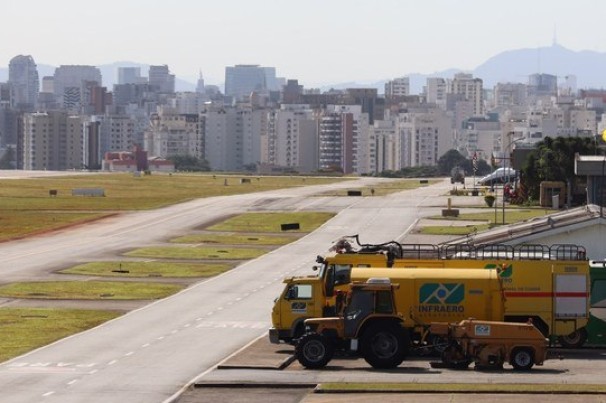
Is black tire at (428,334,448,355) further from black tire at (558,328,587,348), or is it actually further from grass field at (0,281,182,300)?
grass field at (0,281,182,300)

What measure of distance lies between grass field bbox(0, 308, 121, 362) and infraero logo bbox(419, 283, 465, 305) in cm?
1542

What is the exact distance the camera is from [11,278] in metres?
94.9

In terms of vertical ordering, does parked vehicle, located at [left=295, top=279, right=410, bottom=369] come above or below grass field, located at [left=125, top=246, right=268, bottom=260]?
above

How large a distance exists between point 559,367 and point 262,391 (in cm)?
1093

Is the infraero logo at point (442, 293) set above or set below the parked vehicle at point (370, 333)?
above

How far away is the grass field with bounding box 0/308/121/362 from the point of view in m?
63.6

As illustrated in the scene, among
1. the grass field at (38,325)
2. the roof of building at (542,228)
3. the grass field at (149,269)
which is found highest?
the roof of building at (542,228)

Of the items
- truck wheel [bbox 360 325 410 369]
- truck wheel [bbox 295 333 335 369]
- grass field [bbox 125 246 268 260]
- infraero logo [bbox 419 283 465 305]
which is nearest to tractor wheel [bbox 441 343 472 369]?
truck wheel [bbox 360 325 410 369]

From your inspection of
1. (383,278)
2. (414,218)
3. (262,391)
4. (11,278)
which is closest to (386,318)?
(383,278)

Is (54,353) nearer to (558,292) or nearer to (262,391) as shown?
(262,391)

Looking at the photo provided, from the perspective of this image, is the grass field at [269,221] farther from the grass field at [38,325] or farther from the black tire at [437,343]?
the black tire at [437,343]

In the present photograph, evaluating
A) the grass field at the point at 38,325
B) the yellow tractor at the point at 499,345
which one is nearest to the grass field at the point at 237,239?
the grass field at the point at 38,325

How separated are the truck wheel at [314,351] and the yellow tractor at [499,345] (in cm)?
436

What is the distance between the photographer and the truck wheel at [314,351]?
5559 cm
